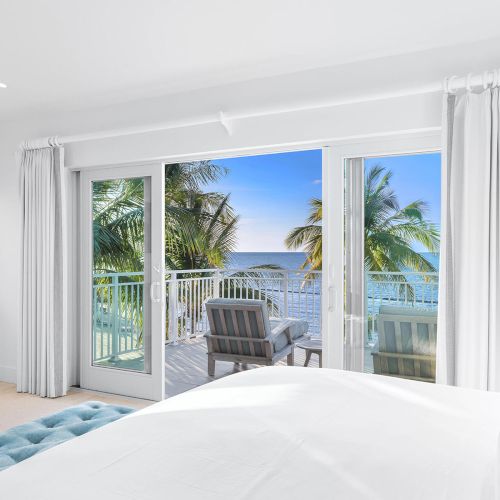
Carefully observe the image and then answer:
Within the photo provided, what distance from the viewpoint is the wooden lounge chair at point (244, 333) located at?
4.36m

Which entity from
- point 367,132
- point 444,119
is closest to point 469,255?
point 444,119

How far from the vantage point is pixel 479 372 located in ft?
8.54

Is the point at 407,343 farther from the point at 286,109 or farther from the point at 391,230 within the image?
the point at 286,109

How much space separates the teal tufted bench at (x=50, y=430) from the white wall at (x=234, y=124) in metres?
2.02

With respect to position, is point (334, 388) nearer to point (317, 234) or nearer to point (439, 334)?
point (439, 334)

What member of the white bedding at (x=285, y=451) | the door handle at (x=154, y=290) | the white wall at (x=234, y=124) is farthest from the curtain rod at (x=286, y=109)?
the white bedding at (x=285, y=451)

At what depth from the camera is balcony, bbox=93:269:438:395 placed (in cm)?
309

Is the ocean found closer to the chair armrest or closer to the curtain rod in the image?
the chair armrest

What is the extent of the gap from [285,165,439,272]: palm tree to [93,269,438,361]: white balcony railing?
0.08 metres

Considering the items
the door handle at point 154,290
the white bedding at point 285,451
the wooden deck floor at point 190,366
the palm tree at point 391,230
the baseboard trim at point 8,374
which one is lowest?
the wooden deck floor at point 190,366

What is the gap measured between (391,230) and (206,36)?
1626 mm

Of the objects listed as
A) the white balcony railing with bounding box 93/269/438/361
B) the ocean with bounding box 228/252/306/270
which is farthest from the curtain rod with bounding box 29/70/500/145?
the ocean with bounding box 228/252/306/270

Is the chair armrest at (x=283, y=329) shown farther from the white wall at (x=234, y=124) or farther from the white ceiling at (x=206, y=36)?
the white ceiling at (x=206, y=36)

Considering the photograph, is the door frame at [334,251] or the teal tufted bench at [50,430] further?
the door frame at [334,251]
